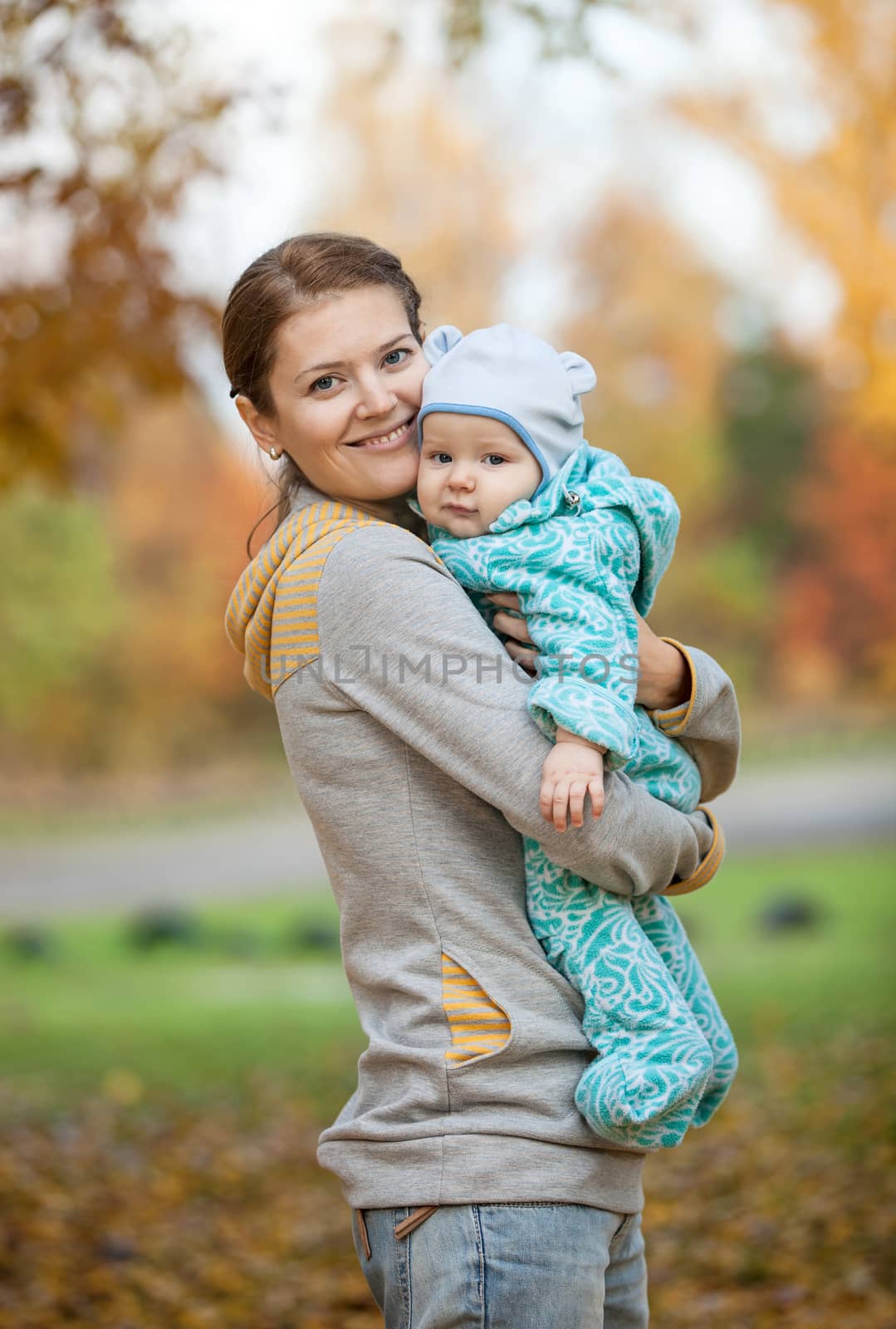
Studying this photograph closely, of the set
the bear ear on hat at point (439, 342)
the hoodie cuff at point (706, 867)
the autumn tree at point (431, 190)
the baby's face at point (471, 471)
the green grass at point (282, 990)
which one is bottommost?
the green grass at point (282, 990)

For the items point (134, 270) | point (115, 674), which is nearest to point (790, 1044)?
point (134, 270)

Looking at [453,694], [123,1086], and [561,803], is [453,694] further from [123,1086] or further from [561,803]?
[123,1086]

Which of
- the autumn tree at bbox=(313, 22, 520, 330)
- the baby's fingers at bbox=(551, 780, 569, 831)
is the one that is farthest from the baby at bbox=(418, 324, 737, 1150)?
the autumn tree at bbox=(313, 22, 520, 330)

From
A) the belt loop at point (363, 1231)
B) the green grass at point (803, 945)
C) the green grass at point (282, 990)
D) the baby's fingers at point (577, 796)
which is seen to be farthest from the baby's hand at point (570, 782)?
the green grass at point (803, 945)

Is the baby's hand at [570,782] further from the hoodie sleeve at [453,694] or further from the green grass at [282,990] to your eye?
the green grass at [282,990]

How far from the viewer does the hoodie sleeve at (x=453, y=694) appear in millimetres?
1497

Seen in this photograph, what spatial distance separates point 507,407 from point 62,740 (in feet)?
36.6

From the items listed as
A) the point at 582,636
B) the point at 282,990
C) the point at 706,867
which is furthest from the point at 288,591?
the point at 282,990

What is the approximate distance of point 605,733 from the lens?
1471mm

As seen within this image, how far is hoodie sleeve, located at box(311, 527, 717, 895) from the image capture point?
1497 mm

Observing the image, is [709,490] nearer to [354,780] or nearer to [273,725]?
[273,725]

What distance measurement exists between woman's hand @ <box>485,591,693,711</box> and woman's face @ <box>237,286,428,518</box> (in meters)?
0.22

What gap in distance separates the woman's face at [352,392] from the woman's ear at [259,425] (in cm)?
3

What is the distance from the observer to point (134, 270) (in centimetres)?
450
